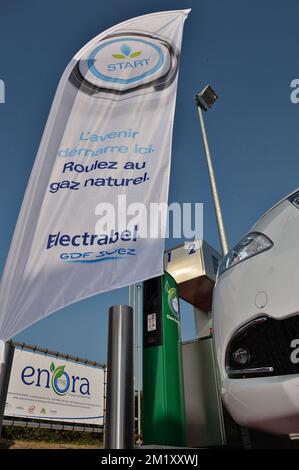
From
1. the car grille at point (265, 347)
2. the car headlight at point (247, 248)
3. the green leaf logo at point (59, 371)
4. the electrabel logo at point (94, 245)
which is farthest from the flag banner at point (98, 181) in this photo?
the green leaf logo at point (59, 371)

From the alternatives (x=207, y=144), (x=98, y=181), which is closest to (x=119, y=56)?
(x=98, y=181)

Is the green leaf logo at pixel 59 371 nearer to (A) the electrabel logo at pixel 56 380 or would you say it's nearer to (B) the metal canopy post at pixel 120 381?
(A) the electrabel logo at pixel 56 380

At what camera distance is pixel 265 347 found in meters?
1.40

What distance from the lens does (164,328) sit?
2539 mm

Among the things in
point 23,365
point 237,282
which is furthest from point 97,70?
point 23,365

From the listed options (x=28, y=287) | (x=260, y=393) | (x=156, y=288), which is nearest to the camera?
(x=260, y=393)

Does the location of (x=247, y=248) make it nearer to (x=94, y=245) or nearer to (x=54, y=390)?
(x=94, y=245)

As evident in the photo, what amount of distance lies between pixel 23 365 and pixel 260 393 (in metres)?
7.50

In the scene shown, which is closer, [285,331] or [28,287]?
[285,331]

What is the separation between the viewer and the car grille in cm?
134

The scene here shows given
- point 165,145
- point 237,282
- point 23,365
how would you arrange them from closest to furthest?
point 237,282
point 165,145
point 23,365
